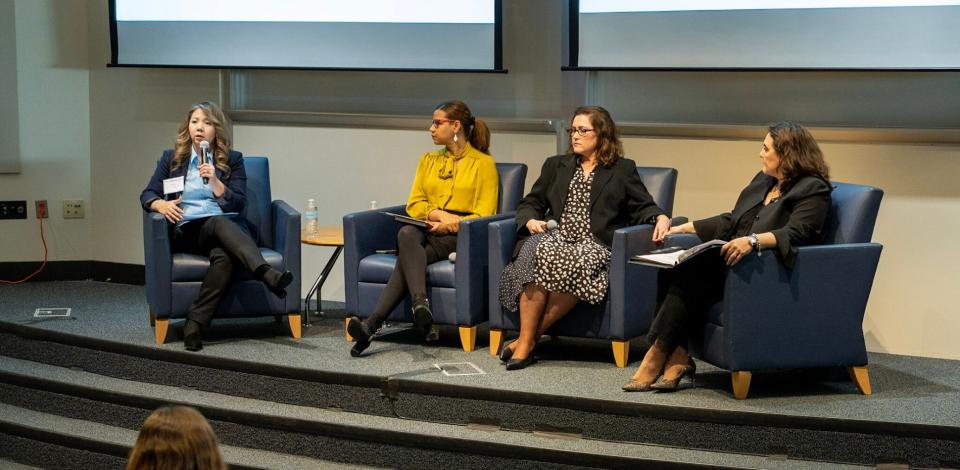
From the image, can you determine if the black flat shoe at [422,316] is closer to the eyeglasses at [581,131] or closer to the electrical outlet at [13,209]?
the eyeglasses at [581,131]

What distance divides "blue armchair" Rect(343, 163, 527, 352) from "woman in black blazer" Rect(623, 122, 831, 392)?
3.10 ft

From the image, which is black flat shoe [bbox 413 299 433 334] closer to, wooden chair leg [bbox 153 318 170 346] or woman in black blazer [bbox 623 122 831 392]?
woman in black blazer [bbox 623 122 831 392]

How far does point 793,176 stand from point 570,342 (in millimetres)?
1458

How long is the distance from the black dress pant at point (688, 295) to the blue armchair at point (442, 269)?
0.97 m

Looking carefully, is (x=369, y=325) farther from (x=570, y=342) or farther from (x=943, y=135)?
(x=943, y=135)

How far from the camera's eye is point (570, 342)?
18.1 feet

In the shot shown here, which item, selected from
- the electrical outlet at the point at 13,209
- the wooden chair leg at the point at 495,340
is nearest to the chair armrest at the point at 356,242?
the wooden chair leg at the point at 495,340

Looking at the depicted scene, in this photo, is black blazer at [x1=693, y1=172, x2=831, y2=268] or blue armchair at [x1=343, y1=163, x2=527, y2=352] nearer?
black blazer at [x1=693, y1=172, x2=831, y2=268]

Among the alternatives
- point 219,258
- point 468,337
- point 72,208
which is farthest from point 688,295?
point 72,208

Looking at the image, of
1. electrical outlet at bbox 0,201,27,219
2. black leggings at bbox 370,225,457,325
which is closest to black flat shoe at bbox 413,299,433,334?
black leggings at bbox 370,225,457,325

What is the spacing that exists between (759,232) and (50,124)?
4448 mm

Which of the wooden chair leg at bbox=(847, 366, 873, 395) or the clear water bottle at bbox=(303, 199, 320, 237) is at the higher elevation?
the clear water bottle at bbox=(303, 199, 320, 237)

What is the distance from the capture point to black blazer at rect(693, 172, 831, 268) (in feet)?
14.4

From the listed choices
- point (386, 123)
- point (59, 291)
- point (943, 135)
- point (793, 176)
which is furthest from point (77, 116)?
point (943, 135)
